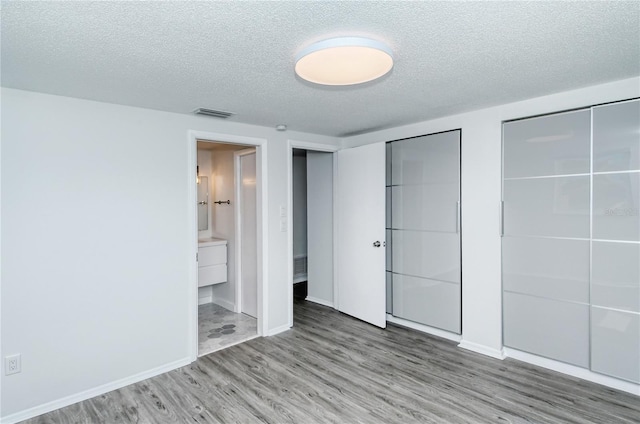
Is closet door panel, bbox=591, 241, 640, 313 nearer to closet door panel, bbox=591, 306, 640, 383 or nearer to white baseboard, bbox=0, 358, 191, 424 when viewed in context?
closet door panel, bbox=591, 306, 640, 383

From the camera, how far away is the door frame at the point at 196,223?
10.9 ft

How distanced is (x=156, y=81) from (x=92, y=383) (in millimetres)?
2406

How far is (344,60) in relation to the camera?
6.21 ft

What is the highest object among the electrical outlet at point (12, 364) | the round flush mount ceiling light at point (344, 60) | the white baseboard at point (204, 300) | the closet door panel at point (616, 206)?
A: the round flush mount ceiling light at point (344, 60)

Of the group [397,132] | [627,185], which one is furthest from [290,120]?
[627,185]

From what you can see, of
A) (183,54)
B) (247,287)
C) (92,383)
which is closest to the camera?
(183,54)

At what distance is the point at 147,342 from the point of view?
308cm

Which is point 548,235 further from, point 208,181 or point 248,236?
point 208,181

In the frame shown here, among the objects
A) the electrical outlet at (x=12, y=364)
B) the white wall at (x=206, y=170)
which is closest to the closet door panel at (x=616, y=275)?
the electrical outlet at (x=12, y=364)

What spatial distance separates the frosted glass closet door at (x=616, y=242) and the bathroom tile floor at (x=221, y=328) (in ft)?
10.6

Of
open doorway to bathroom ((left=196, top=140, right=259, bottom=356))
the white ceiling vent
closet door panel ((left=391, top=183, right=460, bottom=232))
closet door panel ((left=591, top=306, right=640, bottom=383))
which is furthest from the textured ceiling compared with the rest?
closet door panel ((left=591, top=306, right=640, bottom=383))

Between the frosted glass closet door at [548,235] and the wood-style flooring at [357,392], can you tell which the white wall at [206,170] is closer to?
the wood-style flooring at [357,392]

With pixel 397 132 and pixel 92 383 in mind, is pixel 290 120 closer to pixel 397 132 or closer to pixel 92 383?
pixel 397 132

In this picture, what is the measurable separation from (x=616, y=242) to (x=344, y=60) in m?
2.50
